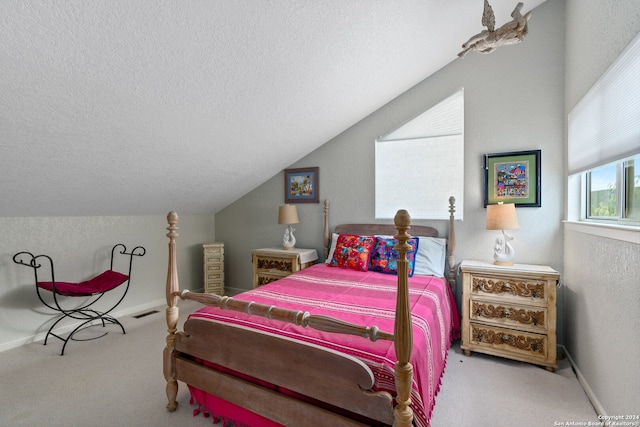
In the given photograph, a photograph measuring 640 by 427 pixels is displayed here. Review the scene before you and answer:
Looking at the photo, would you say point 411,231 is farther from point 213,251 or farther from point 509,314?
point 213,251

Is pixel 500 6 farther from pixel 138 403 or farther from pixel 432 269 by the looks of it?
pixel 138 403

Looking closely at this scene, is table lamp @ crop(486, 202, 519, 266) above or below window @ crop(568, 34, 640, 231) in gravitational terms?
below

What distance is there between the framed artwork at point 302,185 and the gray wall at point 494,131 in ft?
0.56

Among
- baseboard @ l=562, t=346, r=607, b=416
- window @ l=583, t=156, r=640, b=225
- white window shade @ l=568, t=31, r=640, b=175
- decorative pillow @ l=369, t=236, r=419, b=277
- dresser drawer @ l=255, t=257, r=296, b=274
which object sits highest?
white window shade @ l=568, t=31, r=640, b=175

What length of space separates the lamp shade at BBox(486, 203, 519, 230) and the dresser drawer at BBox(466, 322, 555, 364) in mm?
810

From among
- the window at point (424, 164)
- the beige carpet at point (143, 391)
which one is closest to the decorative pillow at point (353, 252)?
the window at point (424, 164)

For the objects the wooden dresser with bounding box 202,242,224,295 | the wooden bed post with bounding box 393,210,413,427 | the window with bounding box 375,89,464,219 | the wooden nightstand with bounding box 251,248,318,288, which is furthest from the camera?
the wooden dresser with bounding box 202,242,224,295

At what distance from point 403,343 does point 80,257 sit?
11.1 feet

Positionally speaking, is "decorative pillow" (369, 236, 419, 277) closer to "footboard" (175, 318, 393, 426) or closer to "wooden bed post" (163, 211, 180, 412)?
"footboard" (175, 318, 393, 426)

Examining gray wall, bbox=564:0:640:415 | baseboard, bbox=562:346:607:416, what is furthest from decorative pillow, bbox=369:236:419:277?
baseboard, bbox=562:346:607:416

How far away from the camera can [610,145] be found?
164 centimetres

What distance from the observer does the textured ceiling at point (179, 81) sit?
1447mm

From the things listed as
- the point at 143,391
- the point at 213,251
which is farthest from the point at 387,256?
the point at 213,251

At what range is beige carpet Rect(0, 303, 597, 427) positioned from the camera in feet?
5.59
